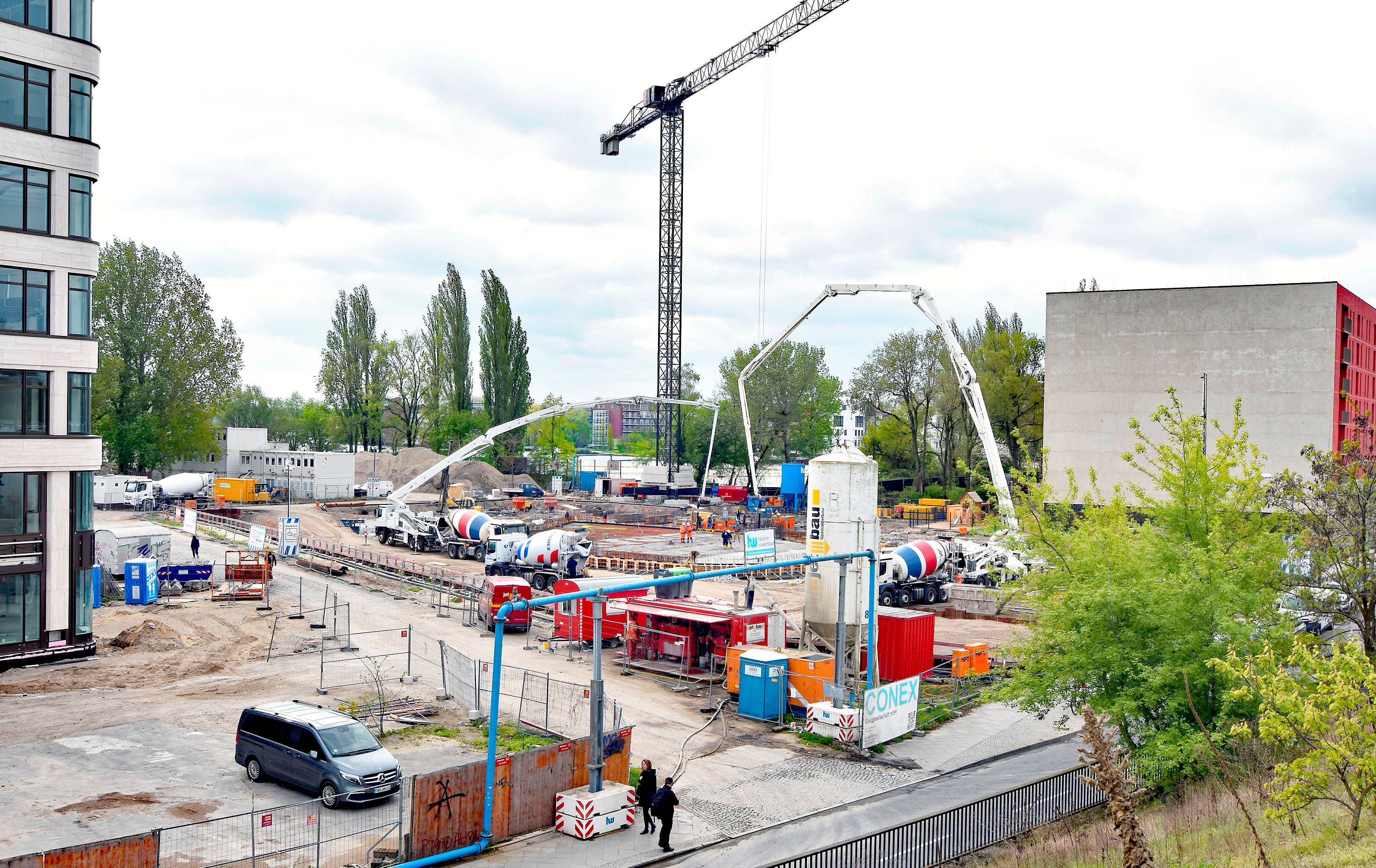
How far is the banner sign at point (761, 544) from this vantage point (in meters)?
41.1

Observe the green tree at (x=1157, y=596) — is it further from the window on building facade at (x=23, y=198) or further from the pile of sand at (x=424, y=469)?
the pile of sand at (x=424, y=469)

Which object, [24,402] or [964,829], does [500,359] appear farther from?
[964,829]

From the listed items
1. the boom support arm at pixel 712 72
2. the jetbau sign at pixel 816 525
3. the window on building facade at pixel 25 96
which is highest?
the boom support arm at pixel 712 72

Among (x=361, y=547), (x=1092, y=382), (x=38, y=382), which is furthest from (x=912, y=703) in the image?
(x=1092, y=382)

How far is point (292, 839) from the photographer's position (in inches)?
666

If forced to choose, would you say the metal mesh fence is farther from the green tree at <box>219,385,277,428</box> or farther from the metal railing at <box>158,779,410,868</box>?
the green tree at <box>219,385,277,428</box>

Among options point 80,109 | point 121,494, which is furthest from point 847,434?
point 80,109

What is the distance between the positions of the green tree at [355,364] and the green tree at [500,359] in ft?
41.9

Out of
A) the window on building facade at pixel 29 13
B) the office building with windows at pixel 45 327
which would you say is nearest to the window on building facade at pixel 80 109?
the office building with windows at pixel 45 327

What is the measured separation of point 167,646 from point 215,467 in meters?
75.4

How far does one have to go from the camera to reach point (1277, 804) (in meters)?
13.1

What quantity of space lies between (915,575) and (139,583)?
31982 mm

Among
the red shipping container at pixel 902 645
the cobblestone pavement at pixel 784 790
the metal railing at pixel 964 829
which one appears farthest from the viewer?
the red shipping container at pixel 902 645

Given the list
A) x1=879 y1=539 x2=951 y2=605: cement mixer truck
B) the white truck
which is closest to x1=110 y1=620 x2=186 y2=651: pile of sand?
x1=879 y1=539 x2=951 y2=605: cement mixer truck
